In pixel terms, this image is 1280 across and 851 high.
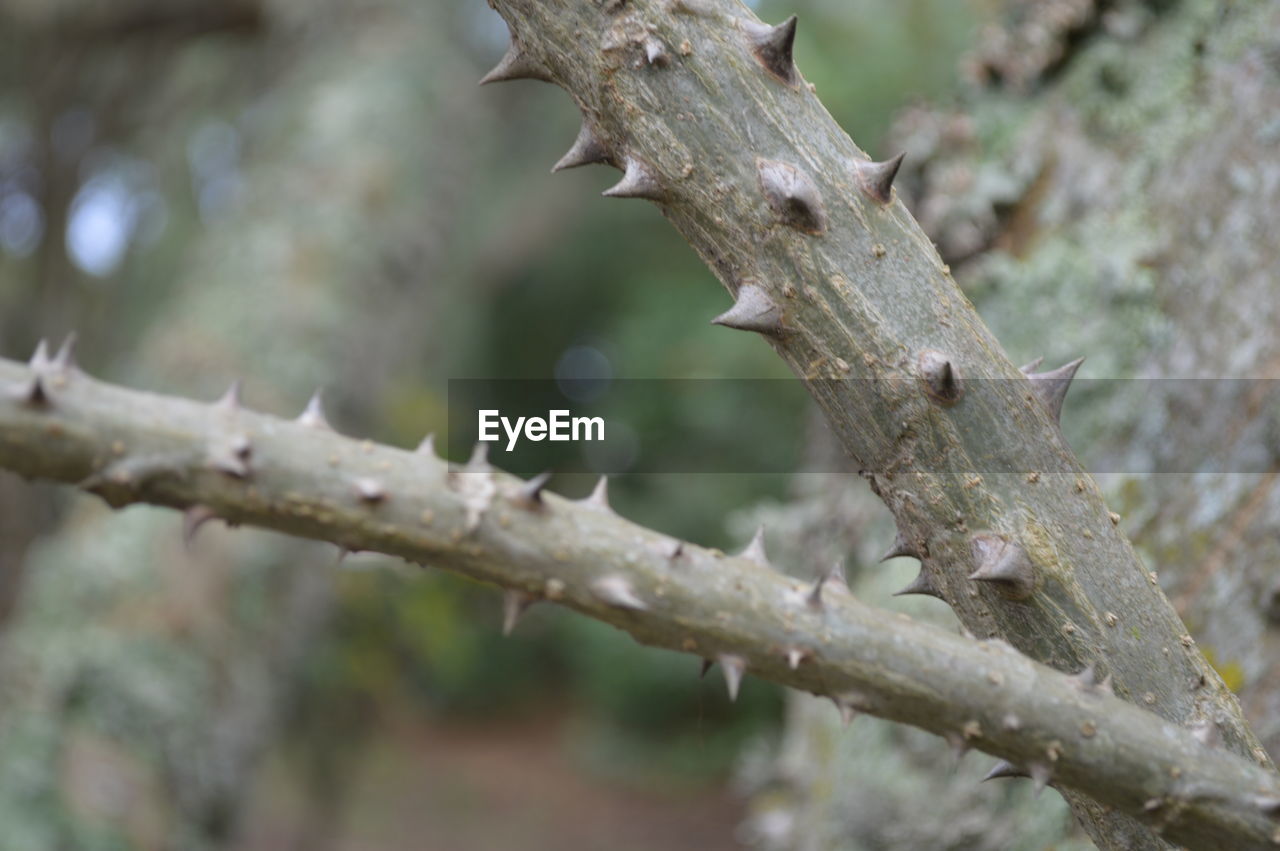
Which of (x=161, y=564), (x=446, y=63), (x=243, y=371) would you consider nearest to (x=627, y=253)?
(x=446, y=63)

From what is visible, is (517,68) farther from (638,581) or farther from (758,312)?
(638,581)

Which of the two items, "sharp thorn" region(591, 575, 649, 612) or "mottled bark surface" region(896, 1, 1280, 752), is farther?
"mottled bark surface" region(896, 1, 1280, 752)

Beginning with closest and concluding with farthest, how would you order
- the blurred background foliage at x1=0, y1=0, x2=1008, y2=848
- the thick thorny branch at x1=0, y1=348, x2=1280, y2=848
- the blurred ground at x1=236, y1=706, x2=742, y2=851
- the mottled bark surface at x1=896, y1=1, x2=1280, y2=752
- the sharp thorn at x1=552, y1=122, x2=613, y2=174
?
the thick thorny branch at x1=0, y1=348, x2=1280, y2=848, the sharp thorn at x1=552, y1=122, x2=613, y2=174, the mottled bark surface at x1=896, y1=1, x2=1280, y2=752, the blurred background foliage at x1=0, y1=0, x2=1008, y2=848, the blurred ground at x1=236, y1=706, x2=742, y2=851

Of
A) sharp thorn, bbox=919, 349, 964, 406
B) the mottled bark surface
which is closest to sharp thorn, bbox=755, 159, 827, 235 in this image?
sharp thorn, bbox=919, 349, 964, 406

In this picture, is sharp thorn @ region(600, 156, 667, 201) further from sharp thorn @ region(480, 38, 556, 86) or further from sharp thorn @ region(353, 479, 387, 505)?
sharp thorn @ region(353, 479, 387, 505)

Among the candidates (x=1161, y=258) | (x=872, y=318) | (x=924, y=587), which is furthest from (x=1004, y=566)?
(x=1161, y=258)

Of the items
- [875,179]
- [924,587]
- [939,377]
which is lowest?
[924,587]

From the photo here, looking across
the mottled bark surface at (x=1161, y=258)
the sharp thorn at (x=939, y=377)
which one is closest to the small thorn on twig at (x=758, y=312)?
the sharp thorn at (x=939, y=377)

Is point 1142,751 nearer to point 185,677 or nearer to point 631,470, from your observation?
point 185,677
